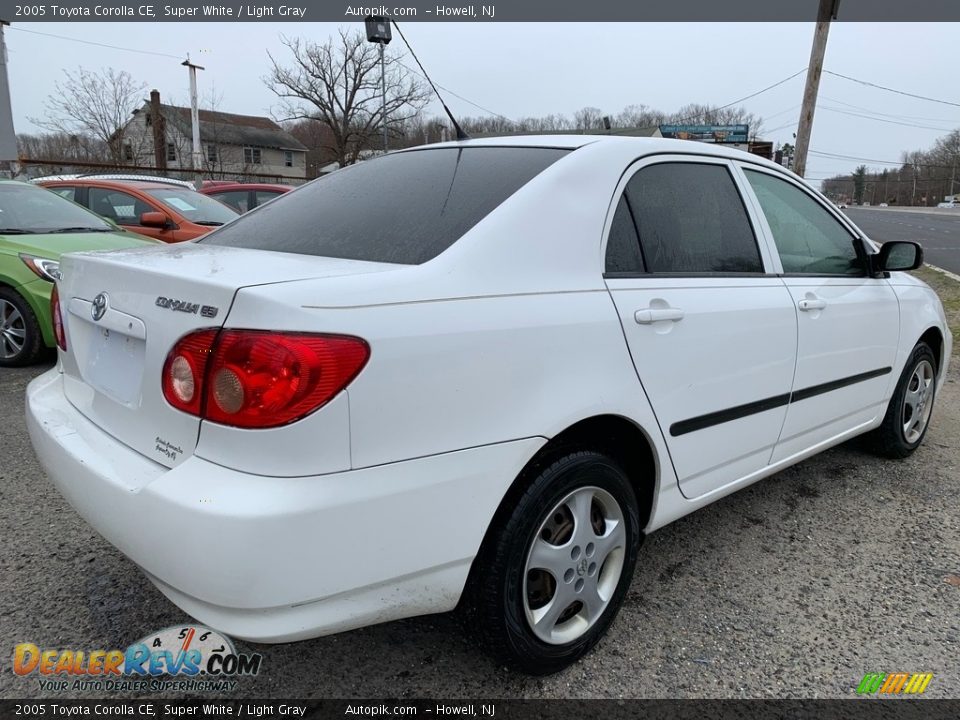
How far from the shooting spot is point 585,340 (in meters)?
1.93

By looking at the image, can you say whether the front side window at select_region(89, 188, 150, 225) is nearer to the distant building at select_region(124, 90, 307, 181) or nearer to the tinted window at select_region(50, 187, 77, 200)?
the tinted window at select_region(50, 187, 77, 200)

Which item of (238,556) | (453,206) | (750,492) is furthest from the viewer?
(750,492)

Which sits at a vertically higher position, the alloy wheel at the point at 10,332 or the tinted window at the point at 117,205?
the tinted window at the point at 117,205

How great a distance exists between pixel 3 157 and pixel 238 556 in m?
18.0

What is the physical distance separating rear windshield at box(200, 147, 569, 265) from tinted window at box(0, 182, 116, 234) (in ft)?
13.8

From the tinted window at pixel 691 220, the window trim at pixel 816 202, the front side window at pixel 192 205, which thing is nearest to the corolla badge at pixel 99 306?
the tinted window at pixel 691 220

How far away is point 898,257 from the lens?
3369mm

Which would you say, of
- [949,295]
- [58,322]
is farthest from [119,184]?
[949,295]

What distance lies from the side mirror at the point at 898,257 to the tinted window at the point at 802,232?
12 centimetres

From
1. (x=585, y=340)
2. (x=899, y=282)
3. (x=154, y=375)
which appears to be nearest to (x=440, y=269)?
(x=585, y=340)

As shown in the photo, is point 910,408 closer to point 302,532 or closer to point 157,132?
point 302,532

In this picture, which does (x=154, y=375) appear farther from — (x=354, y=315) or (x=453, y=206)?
(x=453, y=206)

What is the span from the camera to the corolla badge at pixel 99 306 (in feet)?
6.25

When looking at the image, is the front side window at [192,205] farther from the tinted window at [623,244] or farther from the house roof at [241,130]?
the house roof at [241,130]
